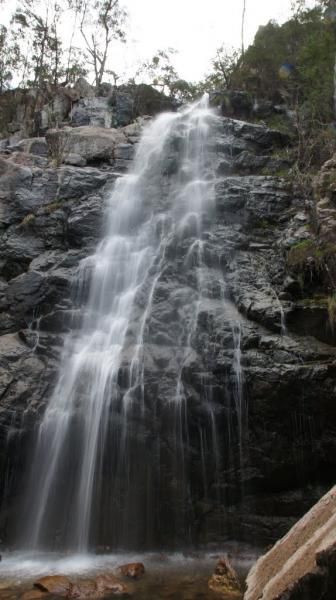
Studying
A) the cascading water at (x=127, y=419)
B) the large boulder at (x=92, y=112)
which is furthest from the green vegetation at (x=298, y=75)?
the cascading water at (x=127, y=419)

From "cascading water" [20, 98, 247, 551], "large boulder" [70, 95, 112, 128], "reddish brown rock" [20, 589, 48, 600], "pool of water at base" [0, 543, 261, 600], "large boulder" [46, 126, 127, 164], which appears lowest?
"pool of water at base" [0, 543, 261, 600]

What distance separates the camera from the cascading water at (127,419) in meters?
8.09

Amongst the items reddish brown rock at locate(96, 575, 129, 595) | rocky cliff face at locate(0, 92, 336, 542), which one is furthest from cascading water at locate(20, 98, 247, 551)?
reddish brown rock at locate(96, 575, 129, 595)

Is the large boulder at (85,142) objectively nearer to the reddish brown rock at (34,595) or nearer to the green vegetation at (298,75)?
the green vegetation at (298,75)

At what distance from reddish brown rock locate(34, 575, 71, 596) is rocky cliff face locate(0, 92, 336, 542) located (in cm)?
226

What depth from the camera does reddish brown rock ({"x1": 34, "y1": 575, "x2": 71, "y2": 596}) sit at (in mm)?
5902

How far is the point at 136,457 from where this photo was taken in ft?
27.8

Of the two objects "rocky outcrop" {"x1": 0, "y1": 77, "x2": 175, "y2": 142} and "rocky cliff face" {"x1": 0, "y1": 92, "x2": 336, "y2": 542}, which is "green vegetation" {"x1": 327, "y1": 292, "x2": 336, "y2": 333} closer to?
"rocky cliff face" {"x1": 0, "y1": 92, "x2": 336, "y2": 542}

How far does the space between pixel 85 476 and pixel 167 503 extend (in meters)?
1.45

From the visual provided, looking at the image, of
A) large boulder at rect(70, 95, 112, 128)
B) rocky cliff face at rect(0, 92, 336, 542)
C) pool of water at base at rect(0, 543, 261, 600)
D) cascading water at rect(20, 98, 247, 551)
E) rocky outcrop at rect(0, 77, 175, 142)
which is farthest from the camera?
rocky outcrop at rect(0, 77, 175, 142)

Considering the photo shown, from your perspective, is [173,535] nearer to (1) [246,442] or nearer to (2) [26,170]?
(1) [246,442]

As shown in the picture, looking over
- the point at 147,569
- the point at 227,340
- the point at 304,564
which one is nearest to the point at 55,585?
the point at 147,569

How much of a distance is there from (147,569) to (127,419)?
2487mm

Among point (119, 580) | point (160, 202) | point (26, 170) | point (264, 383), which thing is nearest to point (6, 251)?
point (26, 170)
